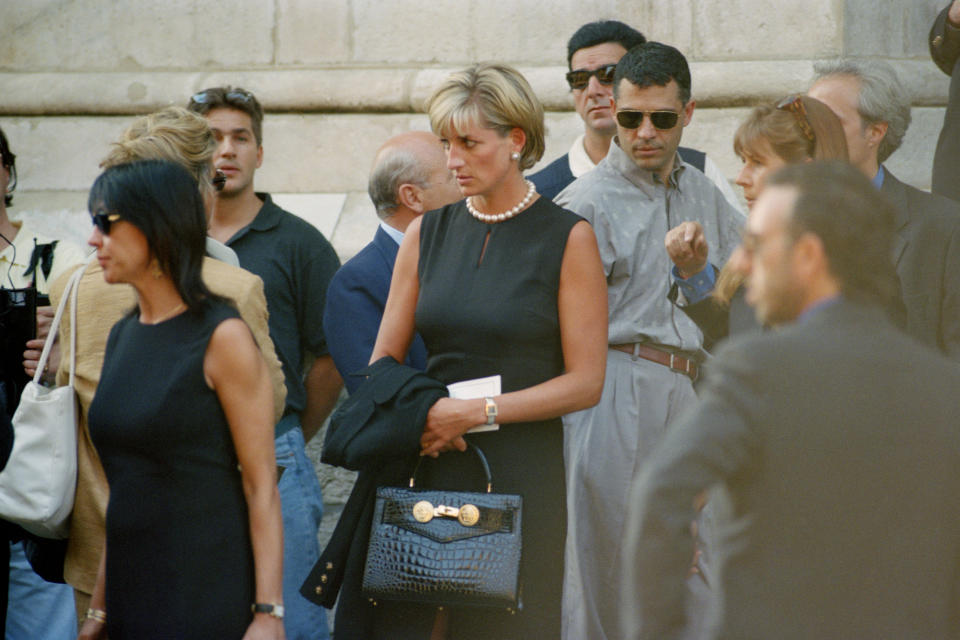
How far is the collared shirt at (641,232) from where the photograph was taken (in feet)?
14.3

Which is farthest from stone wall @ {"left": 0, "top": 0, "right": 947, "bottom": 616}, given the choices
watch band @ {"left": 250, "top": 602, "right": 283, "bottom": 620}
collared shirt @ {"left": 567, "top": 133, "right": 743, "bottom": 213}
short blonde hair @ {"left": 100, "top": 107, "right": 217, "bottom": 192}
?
watch band @ {"left": 250, "top": 602, "right": 283, "bottom": 620}

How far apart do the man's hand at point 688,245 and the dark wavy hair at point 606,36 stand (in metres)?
1.76

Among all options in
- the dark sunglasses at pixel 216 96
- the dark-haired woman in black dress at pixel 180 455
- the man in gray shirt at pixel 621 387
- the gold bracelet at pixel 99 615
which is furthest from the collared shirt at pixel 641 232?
the gold bracelet at pixel 99 615

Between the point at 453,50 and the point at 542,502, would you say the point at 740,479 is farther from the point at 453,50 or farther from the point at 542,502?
the point at 453,50

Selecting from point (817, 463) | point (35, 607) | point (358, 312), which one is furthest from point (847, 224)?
point (35, 607)

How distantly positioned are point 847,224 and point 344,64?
4652mm

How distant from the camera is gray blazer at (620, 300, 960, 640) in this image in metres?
2.10

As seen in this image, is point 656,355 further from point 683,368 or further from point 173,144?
point 173,144

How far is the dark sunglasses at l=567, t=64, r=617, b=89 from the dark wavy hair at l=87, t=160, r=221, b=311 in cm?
246

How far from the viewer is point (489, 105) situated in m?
3.84

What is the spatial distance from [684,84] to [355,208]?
6.82 ft

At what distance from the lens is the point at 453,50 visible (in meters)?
6.39

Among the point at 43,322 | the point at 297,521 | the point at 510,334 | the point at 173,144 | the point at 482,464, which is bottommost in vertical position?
the point at 297,521

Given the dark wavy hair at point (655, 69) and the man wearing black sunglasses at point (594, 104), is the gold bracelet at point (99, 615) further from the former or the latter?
the man wearing black sunglasses at point (594, 104)
